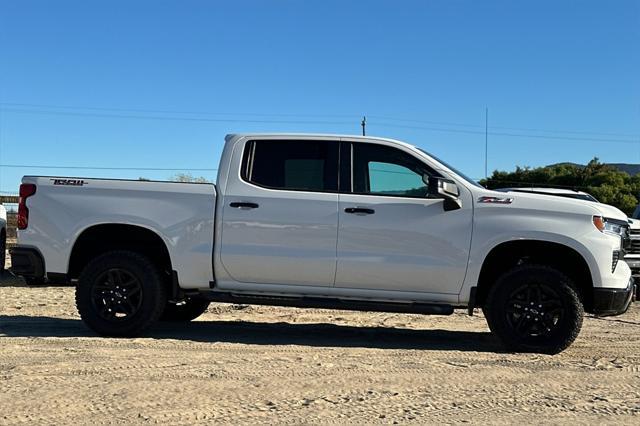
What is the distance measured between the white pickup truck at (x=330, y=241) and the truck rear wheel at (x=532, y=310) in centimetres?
1

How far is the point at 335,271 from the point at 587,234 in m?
2.37

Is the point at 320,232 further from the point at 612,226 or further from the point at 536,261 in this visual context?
the point at 612,226

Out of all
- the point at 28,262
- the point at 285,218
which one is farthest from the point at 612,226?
the point at 28,262

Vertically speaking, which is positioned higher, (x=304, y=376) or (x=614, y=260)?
(x=614, y=260)

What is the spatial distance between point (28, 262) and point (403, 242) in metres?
3.83

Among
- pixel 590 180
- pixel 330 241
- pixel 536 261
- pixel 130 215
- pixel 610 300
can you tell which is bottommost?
pixel 610 300

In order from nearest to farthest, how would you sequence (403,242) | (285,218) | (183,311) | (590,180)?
(403,242), (285,218), (183,311), (590,180)

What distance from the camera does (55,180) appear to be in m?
6.57

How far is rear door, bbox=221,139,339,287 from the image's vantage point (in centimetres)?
618

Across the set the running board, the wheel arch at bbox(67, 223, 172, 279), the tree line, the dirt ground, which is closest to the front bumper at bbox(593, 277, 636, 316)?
the dirt ground

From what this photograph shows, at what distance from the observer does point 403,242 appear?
6.09 m

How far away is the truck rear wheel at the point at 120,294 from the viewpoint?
6.42 m

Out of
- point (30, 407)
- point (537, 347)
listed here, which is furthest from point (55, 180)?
point (537, 347)

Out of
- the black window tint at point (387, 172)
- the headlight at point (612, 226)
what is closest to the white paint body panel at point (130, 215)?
the black window tint at point (387, 172)
